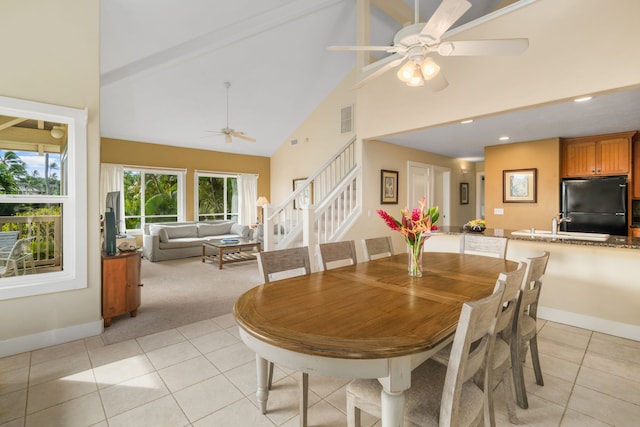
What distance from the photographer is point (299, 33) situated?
5.61 meters

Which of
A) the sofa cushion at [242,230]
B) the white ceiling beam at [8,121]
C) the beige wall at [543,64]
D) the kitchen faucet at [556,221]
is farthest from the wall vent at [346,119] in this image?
the white ceiling beam at [8,121]

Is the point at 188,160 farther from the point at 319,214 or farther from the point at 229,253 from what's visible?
the point at 319,214

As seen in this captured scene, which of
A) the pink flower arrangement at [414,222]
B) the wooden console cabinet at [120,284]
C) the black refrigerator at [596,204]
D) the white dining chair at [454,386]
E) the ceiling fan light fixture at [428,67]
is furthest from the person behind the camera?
the black refrigerator at [596,204]

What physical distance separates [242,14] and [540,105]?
431 centimetres

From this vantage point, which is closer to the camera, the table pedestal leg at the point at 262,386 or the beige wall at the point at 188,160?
the table pedestal leg at the point at 262,386

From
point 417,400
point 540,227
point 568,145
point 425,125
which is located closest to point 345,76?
point 425,125

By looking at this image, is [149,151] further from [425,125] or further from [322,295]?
[322,295]

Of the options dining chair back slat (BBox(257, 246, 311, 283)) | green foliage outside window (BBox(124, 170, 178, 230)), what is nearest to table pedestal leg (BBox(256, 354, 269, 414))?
dining chair back slat (BBox(257, 246, 311, 283))

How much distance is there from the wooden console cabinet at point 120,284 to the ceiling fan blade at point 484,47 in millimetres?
3517

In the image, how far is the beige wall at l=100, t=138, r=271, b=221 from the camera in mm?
7146

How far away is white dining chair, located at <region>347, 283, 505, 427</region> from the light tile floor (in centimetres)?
60

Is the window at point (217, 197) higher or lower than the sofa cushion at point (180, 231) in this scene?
higher

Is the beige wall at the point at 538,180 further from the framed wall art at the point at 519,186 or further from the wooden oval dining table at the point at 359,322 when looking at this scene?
the wooden oval dining table at the point at 359,322

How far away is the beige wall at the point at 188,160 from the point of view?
23.4ft
